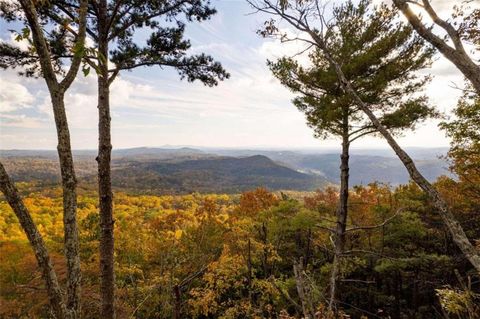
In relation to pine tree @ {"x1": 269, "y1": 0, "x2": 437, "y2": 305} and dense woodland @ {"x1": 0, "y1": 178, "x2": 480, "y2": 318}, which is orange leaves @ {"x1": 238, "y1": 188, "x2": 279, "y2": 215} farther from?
pine tree @ {"x1": 269, "y1": 0, "x2": 437, "y2": 305}

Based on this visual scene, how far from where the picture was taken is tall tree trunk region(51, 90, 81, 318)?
Answer: 101 inches

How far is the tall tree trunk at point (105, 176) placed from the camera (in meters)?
4.93

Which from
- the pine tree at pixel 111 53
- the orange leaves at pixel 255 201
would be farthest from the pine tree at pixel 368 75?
the orange leaves at pixel 255 201

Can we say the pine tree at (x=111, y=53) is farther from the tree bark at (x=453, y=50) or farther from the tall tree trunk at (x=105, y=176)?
the tree bark at (x=453, y=50)

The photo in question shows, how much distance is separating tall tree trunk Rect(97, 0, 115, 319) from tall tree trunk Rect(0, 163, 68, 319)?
9.87 feet

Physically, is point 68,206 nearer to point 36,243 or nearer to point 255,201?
point 36,243

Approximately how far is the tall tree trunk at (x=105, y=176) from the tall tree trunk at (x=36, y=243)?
118 inches

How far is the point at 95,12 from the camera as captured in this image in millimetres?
5125

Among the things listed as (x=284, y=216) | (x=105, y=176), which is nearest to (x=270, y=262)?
(x=284, y=216)

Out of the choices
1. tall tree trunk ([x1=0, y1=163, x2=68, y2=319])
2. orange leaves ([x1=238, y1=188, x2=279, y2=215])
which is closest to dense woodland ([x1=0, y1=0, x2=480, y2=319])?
tall tree trunk ([x1=0, y1=163, x2=68, y2=319])

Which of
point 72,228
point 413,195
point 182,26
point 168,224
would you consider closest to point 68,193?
point 72,228

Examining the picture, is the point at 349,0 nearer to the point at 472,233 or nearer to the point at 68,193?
the point at 68,193

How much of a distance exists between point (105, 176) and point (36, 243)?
316 cm

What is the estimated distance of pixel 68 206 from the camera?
2668 millimetres
